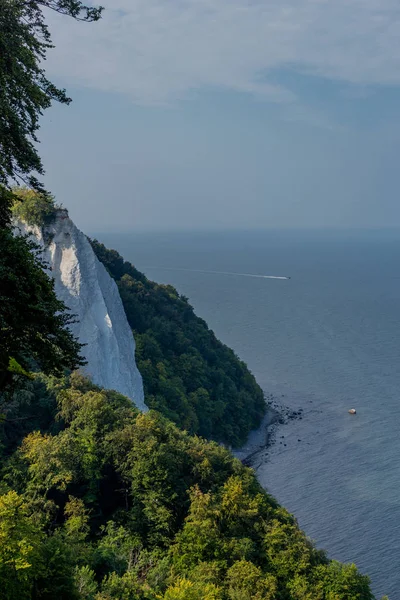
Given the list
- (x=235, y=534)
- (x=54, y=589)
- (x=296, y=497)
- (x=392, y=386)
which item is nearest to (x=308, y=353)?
(x=392, y=386)

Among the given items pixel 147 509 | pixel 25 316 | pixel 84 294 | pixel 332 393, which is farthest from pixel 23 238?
pixel 332 393

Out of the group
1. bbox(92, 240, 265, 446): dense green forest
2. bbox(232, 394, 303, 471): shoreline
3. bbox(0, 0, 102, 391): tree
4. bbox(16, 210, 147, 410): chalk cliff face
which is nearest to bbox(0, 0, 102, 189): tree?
bbox(0, 0, 102, 391): tree

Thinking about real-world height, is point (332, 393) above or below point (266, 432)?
above

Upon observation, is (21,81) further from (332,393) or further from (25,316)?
(332,393)

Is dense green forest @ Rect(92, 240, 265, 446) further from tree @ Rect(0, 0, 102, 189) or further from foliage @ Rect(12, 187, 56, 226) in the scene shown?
tree @ Rect(0, 0, 102, 189)

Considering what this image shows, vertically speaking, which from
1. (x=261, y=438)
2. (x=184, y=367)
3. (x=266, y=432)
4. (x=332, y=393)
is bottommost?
(x=261, y=438)

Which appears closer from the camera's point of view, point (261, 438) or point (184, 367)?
point (184, 367)

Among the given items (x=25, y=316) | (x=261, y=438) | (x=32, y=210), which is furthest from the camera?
(x=261, y=438)

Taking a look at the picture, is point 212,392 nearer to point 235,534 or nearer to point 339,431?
point 339,431
